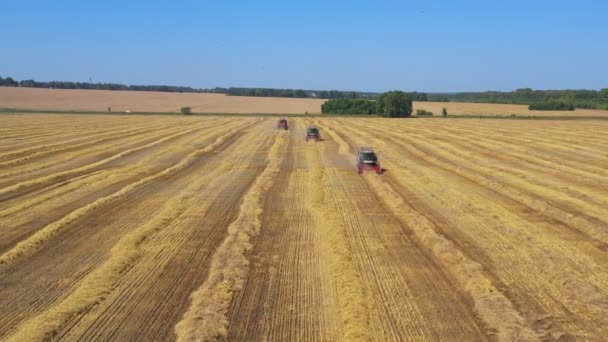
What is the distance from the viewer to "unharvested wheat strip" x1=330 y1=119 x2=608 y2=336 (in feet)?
33.7

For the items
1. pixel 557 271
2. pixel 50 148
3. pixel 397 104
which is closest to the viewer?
pixel 557 271

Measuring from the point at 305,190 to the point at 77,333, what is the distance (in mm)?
14535

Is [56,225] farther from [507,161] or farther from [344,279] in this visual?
[507,161]

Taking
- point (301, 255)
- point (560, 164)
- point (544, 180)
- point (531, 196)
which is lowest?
point (560, 164)

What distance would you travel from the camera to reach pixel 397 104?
109 meters

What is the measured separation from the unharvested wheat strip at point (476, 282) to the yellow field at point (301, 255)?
5 cm

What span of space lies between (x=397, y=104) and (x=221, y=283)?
100411 mm

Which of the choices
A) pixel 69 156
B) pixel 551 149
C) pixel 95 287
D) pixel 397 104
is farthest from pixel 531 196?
pixel 397 104

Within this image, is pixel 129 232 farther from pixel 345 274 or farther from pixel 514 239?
pixel 514 239

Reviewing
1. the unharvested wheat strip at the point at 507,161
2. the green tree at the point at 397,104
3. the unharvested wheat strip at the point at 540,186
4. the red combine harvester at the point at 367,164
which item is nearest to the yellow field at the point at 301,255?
the unharvested wheat strip at the point at 540,186

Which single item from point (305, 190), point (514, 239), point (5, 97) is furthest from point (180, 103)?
point (514, 239)

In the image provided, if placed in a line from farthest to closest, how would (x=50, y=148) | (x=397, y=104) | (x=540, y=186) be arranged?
(x=397, y=104) → (x=50, y=148) → (x=540, y=186)

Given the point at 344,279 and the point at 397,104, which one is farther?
the point at 397,104

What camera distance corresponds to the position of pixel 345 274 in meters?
12.1
